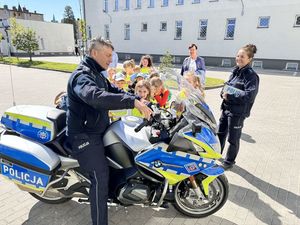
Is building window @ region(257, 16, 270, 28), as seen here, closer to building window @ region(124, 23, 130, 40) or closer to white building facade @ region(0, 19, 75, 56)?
building window @ region(124, 23, 130, 40)

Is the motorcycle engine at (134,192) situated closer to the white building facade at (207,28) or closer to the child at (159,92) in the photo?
the child at (159,92)

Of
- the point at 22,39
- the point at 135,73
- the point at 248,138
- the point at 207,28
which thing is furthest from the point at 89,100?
the point at 22,39

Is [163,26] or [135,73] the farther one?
[163,26]

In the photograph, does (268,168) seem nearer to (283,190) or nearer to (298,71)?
(283,190)

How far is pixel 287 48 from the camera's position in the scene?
19.2 m

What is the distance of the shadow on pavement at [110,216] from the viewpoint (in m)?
2.63

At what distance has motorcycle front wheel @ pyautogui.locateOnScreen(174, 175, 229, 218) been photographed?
102 inches

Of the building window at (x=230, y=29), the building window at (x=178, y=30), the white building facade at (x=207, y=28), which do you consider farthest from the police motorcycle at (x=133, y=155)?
the building window at (x=178, y=30)

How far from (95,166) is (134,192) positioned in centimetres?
52

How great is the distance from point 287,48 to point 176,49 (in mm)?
10651

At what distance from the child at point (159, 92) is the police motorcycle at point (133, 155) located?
1.08 metres

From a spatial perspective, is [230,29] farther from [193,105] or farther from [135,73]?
[193,105]

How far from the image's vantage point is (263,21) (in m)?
20.0

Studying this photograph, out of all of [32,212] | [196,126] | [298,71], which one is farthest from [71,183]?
[298,71]
